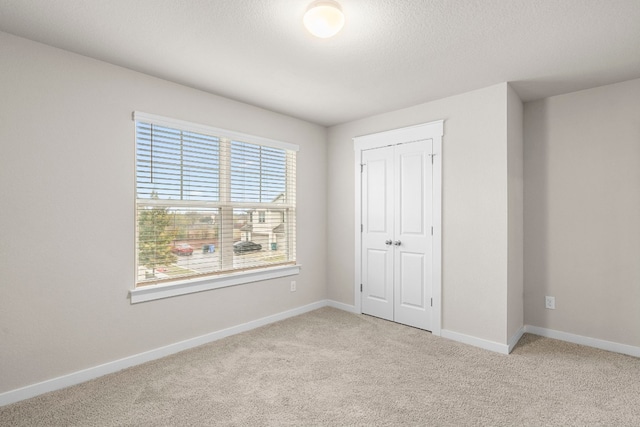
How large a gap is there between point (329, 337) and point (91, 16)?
10.8 feet

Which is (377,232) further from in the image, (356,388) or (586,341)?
(586,341)

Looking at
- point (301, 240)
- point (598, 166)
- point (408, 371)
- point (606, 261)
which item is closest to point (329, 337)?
point (408, 371)

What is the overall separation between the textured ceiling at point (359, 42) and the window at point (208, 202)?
57 centimetres

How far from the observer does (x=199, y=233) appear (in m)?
3.29

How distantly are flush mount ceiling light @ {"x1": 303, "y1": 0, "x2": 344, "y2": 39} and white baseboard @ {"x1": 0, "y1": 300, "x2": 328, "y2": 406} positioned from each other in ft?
9.52

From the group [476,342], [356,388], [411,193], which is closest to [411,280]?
[476,342]

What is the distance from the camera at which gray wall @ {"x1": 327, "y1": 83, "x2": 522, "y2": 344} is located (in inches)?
121

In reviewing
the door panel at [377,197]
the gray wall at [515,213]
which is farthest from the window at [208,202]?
the gray wall at [515,213]

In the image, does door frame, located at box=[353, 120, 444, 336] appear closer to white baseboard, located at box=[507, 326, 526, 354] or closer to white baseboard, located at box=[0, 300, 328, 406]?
white baseboard, located at box=[507, 326, 526, 354]

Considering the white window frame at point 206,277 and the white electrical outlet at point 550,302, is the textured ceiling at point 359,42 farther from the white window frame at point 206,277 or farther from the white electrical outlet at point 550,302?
the white electrical outlet at point 550,302

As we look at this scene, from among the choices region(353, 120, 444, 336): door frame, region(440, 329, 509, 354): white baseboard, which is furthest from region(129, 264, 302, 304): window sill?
region(440, 329, 509, 354): white baseboard

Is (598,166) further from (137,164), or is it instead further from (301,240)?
(137,164)

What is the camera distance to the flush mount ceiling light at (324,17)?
6.13ft

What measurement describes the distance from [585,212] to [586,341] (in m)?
1.28
